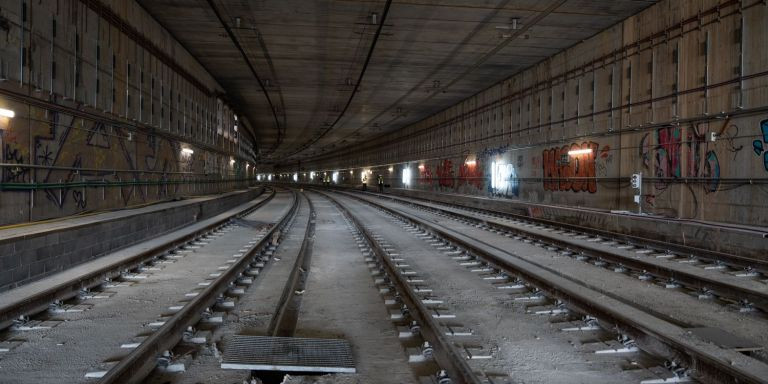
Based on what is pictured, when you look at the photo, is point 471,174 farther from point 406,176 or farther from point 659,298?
point 659,298

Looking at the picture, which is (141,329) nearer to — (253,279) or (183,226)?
(253,279)

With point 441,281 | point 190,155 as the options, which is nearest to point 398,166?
point 190,155

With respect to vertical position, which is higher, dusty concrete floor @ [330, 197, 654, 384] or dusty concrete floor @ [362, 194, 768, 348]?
dusty concrete floor @ [362, 194, 768, 348]

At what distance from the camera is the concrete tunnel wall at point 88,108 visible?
917 cm

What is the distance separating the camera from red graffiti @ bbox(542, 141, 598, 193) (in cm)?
1772

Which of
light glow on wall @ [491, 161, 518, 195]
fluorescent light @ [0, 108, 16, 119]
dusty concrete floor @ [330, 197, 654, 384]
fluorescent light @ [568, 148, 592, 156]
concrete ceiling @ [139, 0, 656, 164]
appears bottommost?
dusty concrete floor @ [330, 197, 654, 384]

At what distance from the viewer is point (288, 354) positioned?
4.51m

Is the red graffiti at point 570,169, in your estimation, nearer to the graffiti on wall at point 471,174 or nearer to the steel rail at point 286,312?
the graffiti on wall at point 471,174

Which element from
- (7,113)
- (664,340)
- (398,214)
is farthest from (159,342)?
(398,214)

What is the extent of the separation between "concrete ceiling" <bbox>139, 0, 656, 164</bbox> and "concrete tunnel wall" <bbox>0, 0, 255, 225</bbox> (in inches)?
60.0

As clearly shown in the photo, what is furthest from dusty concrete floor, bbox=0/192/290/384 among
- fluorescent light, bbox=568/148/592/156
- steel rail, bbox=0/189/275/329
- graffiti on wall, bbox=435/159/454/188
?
graffiti on wall, bbox=435/159/454/188

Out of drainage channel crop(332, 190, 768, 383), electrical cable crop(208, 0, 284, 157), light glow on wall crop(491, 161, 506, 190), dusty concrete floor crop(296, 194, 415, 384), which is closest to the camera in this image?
drainage channel crop(332, 190, 768, 383)

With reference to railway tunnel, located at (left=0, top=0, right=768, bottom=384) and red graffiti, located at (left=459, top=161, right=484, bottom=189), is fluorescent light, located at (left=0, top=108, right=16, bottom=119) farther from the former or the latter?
red graffiti, located at (left=459, top=161, right=484, bottom=189)

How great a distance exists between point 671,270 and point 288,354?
6410 millimetres
